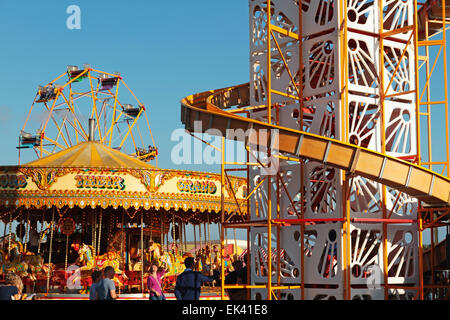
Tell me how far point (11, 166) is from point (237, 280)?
10.9m

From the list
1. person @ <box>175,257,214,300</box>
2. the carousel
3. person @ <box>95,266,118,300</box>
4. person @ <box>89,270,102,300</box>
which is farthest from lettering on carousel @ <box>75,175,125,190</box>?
person @ <box>95,266,118,300</box>

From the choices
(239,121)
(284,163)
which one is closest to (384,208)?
(284,163)

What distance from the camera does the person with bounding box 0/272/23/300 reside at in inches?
402

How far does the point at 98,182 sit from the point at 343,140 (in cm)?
1205

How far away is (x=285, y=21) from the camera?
2117 centimetres

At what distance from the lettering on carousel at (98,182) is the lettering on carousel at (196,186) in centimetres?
239

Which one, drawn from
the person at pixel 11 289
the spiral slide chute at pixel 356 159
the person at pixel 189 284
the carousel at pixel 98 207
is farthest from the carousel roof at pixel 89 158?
the person at pixel 11 289

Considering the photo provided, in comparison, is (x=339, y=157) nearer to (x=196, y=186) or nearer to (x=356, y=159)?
(x=356, y=159)

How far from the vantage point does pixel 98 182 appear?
A: 27.1 m

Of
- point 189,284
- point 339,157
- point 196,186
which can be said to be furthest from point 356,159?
point 196,186

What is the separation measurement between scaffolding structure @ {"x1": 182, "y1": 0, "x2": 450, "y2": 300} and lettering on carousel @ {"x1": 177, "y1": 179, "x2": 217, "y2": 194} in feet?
27.4

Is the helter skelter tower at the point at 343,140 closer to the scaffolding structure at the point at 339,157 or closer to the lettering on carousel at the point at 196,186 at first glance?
the scaffolding structure at the point at 339,157

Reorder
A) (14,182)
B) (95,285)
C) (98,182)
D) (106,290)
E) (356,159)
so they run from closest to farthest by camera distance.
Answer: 1. (106,290)
2. (95,285)
3. (356,159)
4. (98,182)
5. (14,182)

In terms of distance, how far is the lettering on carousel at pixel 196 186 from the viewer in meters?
28.3
